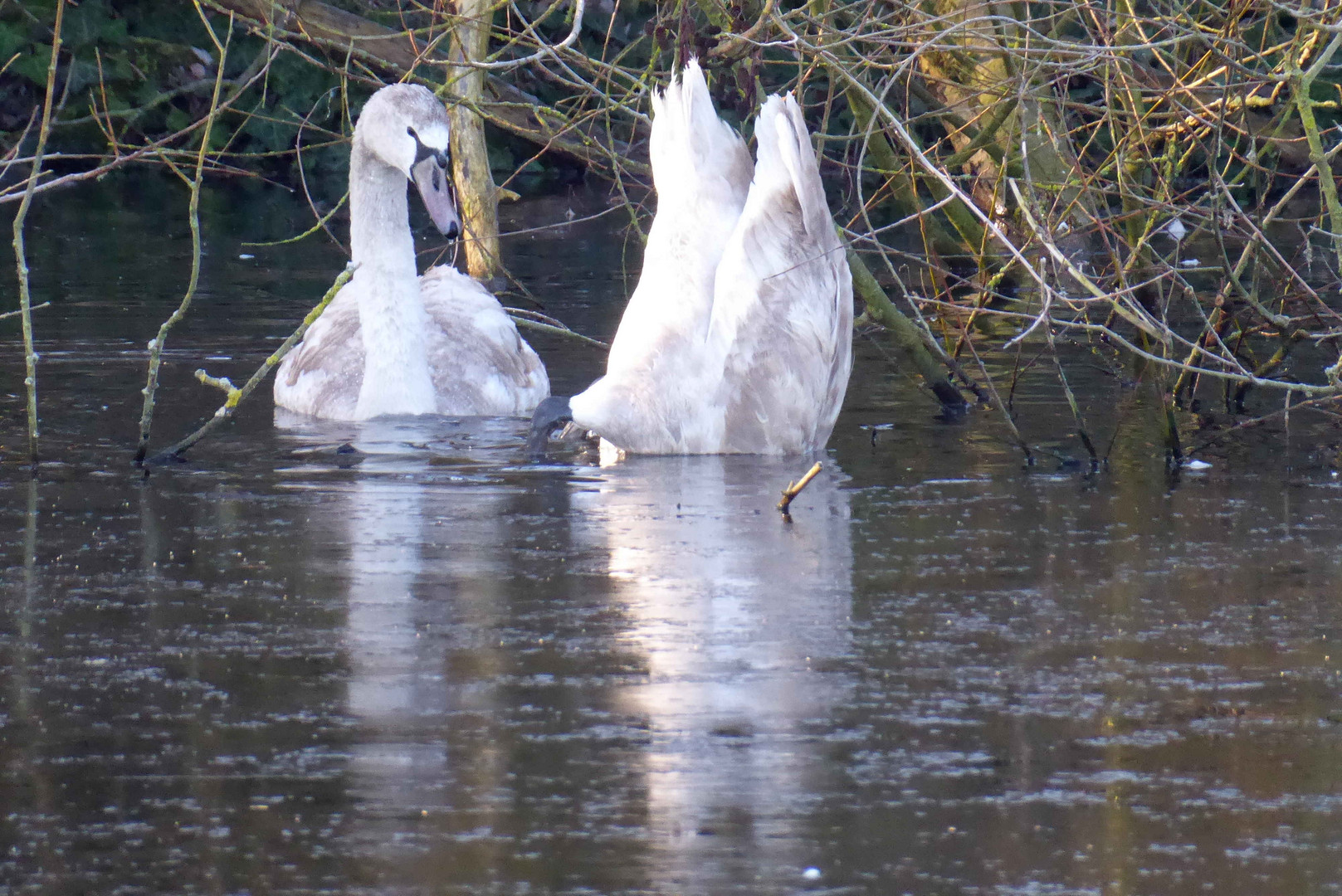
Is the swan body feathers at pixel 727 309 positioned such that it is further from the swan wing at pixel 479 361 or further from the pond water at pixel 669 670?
the swan wing at pixel 479 361

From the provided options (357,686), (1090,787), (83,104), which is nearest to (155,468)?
(357,686)

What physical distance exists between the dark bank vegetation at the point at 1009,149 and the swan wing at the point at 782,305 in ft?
0.77

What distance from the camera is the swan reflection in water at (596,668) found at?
3.78 meters

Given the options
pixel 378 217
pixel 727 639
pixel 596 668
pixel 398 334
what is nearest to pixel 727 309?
pixel 398 334

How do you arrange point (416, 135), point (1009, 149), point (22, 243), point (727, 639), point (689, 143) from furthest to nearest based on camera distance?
point (416, 135) → point (1009, 149) → point (689, 143) → point (22, 243) → point (727, 639)

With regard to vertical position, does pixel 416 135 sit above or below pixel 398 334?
above

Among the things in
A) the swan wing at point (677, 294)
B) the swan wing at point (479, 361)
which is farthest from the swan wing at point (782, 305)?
the swan wing at point (479, 361)

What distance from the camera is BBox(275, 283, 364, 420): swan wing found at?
940 centimetres

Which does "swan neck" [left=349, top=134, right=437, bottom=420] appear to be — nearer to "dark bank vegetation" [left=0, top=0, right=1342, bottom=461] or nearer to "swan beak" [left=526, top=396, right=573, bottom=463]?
"dark bank vegetation" [left=0, top=0, right=1342, bottom=461]

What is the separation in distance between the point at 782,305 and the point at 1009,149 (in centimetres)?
130

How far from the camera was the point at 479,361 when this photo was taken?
31.8 feet

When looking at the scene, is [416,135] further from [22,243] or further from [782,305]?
[22,243]

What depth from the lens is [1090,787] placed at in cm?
400

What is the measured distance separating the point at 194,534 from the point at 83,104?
17.5m
